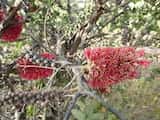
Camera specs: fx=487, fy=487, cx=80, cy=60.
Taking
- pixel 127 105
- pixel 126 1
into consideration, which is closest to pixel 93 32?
pixel 126 1

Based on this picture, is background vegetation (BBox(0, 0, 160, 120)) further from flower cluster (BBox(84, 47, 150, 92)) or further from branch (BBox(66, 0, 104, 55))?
flower cluster (BBox(84, 47, 150, 92))

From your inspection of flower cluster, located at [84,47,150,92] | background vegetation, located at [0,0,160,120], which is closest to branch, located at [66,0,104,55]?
background vegetation, located at [0,0,160,120]

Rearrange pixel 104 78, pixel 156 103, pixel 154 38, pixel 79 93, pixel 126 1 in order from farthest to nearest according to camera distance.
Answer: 1. pixel 156 103
2. pixel 154 38
3. pixel 126 1
4. pixel 104 78
5. pixel 79 93

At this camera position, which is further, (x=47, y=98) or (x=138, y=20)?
(x=138, y=20)

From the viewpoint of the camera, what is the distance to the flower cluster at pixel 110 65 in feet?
5.32

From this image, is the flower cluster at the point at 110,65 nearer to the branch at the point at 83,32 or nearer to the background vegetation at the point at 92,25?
the background vegetation at the point at 92,25

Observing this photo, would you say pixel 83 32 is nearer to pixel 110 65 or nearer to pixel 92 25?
pixel 92 25

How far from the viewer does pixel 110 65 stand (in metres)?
1.63

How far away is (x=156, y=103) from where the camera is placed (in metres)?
5.20

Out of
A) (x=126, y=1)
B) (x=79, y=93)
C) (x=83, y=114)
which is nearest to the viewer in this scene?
(x=79, y=93)

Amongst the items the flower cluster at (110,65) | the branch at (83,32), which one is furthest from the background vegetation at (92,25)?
the flower cluster at (110,65)

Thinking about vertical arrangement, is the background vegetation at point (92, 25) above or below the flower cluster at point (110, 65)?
above

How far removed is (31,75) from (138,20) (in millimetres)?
1619

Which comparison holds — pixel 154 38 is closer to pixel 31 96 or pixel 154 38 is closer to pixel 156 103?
pixel 156 103
